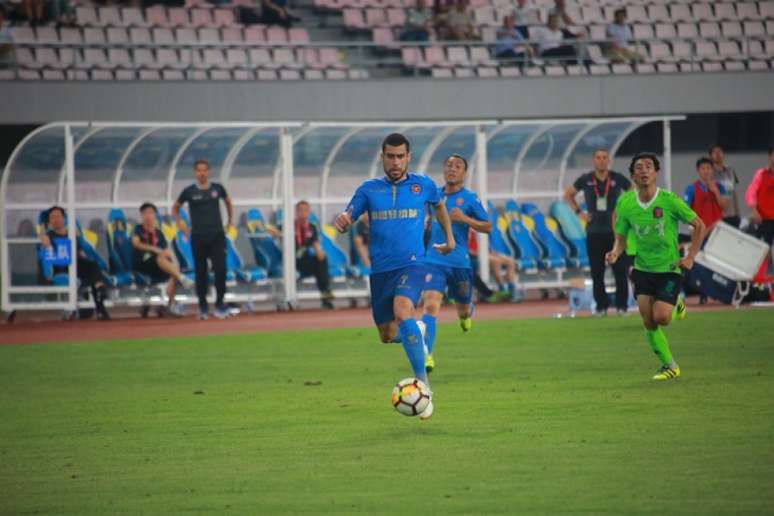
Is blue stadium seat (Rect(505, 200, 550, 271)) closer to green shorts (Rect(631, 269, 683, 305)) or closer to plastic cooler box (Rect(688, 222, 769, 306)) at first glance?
plastic cooler box (Rect(688, 222, 769, 306))

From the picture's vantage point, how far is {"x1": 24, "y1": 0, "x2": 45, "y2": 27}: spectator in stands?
3131 centimetres

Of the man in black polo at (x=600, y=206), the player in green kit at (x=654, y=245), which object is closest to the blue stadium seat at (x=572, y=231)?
the man in black polo at (x=600, y=206)

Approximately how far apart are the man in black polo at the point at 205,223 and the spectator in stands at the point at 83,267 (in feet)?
6.06

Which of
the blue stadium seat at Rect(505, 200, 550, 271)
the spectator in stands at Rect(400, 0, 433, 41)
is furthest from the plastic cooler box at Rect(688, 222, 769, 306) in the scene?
the spectator in stands at Rect(400, 0, 433, 41)

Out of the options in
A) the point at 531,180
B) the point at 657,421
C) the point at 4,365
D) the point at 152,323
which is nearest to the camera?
the point at 657,421

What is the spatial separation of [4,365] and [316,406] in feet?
20.3

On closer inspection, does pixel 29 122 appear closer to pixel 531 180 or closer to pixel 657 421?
pixel 531 180

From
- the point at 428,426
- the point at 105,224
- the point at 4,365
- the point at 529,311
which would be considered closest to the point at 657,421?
the point at 428,426

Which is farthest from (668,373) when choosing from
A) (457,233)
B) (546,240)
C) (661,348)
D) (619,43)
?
(619,43)

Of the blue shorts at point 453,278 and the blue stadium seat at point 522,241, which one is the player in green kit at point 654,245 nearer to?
the blue shorts at point 453,278

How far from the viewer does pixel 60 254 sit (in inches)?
991

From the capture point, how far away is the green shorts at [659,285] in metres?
14.3

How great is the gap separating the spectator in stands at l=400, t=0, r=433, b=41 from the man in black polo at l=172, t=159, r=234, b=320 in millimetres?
10943

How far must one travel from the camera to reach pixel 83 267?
1009 inches
